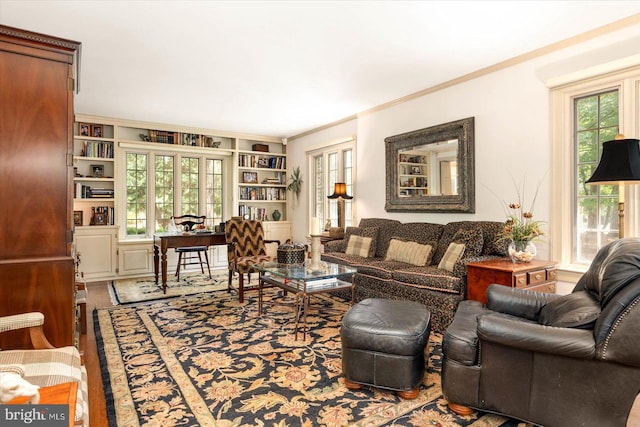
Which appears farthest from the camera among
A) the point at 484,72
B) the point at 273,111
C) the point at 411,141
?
the point at 273,111

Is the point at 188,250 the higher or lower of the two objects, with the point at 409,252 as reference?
lower

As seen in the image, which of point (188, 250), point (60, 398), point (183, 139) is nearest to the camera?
point (60, 398)

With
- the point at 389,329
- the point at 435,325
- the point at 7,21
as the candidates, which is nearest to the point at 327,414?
the point at 389,329

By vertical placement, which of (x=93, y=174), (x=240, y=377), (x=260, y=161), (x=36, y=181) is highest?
(x=260, y=161)

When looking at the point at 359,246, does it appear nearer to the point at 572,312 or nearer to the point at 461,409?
the point at 461,409

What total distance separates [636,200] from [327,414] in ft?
9.28

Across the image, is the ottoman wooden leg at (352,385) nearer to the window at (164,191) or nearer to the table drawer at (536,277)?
the table drawer at (536,277)

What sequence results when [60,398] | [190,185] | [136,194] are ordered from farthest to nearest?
[190,185]
[136,194]
[60,398]

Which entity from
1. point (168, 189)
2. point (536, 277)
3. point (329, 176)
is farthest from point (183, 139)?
point (536, 277)

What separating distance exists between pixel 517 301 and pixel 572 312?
55 cm

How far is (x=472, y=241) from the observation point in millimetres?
3510

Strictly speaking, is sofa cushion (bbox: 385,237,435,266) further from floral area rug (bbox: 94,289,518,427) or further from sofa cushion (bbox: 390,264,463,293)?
floral area rug (bbox: 94,289,518,427)

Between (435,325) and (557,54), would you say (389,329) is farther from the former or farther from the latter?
(557,54)

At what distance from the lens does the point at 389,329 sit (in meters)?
2.15
